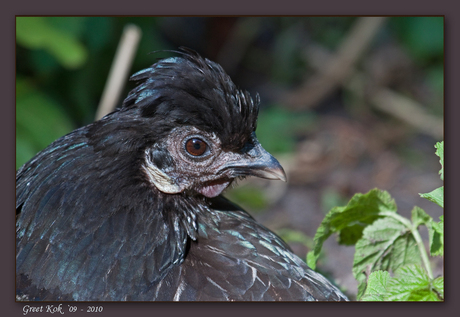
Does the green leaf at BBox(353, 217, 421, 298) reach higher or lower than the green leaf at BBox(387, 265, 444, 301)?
higher

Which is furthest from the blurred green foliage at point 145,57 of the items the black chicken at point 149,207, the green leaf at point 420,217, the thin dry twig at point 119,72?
the green leaf at point 420,217

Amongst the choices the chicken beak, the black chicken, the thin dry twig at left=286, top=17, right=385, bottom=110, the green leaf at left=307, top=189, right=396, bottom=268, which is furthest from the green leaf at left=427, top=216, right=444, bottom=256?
the thin dry twig at left=286, top=17, right=385, bottom=110

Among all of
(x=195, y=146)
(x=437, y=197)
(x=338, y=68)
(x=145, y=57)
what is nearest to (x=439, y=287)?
(x=437, y=197)

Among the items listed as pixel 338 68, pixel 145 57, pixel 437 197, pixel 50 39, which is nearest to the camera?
pixel 437 197

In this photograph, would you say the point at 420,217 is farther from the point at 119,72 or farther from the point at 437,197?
the point at 119,72

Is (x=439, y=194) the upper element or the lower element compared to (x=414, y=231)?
upper

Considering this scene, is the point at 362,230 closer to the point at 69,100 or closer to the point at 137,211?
the point at 137,211

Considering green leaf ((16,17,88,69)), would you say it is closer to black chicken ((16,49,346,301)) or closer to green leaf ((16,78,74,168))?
green leaf ((16,78,74,168))
